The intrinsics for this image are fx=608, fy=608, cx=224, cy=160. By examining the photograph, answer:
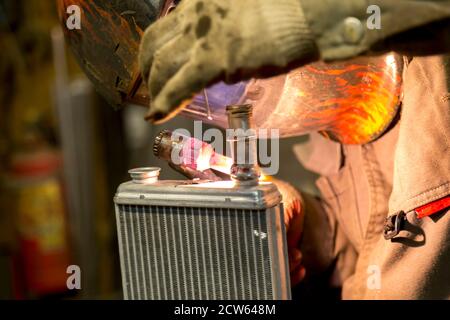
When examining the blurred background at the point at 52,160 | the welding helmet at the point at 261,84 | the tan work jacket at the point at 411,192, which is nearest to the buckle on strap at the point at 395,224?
the tan work jacket at the point at 411,192

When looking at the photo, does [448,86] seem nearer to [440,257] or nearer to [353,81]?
[353,81]

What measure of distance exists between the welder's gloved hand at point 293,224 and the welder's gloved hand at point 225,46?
0.45 metres

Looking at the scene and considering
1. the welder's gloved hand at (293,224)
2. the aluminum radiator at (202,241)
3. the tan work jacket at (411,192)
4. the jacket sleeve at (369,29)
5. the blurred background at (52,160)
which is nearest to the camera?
the jacket sleeve at (369,29)

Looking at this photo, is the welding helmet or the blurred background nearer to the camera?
the welding helmet

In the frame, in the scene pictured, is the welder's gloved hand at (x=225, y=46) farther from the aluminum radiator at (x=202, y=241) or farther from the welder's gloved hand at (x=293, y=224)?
the welder's gloved hand at (x=293, y=224)

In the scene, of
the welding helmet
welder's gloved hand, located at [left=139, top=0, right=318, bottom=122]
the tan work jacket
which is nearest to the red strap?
the tan work jacket

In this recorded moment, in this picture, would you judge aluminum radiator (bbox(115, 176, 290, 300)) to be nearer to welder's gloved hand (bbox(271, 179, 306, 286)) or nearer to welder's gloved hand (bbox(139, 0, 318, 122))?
welder's gloved hand (bbox(139, 0, 318, 122))

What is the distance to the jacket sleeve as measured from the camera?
0.73m

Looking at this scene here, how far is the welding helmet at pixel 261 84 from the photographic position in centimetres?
99

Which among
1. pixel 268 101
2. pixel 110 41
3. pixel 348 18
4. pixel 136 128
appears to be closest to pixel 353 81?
pixel 268 101

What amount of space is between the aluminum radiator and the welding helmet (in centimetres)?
18

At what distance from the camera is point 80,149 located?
2.54m

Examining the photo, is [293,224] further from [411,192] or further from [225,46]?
[225,46]

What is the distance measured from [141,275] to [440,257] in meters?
0.48
